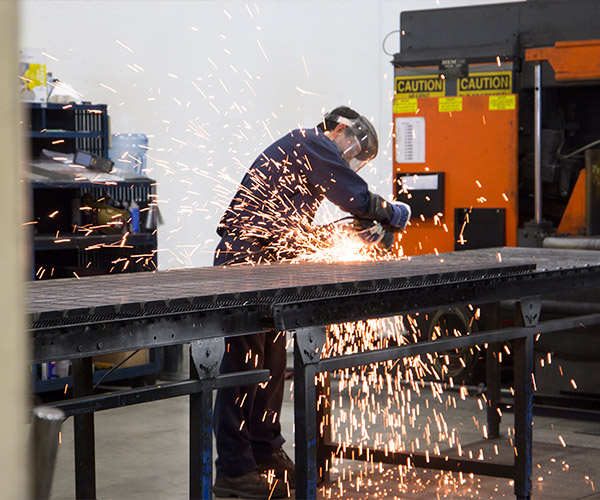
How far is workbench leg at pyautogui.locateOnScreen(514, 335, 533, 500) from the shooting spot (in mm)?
3369

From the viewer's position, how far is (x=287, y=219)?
3709 mm

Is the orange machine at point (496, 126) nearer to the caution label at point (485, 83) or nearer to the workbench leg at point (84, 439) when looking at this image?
the caution label at point (485, 83)

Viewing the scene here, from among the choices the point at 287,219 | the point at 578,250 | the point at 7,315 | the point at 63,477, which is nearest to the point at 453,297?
the point at 287,219

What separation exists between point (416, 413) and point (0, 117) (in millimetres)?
4790

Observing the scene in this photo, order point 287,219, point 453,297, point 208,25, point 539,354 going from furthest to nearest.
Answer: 1. point 208,25
2. point 539,354
3. point 287,219
4. point 453,297

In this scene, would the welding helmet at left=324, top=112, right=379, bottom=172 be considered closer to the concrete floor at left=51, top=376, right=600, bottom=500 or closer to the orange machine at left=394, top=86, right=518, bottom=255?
the concrete floor at left=51, top=376, right=600, bottom=500

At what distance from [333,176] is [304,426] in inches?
52.0

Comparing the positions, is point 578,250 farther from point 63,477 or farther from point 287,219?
point 63,477

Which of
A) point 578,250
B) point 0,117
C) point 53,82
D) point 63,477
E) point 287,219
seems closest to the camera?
point 0,117

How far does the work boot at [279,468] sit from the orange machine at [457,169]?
2149 millimetres

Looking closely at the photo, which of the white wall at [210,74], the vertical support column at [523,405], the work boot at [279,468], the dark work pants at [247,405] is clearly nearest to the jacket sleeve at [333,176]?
the dark work pants at [247,405]

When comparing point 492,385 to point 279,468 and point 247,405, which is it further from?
point 247,405

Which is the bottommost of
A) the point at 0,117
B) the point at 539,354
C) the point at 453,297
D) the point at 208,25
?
the point at 539,354

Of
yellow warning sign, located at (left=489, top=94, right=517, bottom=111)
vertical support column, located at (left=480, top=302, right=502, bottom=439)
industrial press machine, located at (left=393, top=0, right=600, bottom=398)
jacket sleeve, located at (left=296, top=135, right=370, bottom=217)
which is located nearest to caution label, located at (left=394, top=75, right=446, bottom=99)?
industrial press machine, located at (left=393, top=0, right=600, bottom=398)
